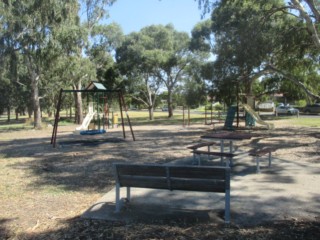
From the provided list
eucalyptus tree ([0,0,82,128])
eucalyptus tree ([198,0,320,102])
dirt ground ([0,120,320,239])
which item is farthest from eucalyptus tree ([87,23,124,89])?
dirt ground ([0,120,320,239])

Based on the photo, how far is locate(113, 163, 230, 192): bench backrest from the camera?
4.57 metres

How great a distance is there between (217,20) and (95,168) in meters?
19.9

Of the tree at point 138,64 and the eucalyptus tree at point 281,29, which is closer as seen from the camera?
the eucalyptus tree at point 281,29

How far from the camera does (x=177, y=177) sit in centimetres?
474

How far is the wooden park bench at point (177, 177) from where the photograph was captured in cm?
457

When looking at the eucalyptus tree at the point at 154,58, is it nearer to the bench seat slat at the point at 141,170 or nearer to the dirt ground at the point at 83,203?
the dirt ground at the point at 83,203

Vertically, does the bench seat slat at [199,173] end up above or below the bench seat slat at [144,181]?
above

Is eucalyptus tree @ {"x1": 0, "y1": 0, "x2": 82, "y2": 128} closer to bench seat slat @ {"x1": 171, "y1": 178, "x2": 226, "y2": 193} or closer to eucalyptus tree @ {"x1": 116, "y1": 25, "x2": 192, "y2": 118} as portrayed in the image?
eucalyptus tree @ {"x1": 116, "y1": 25, "x2": 192, "y2": 118}

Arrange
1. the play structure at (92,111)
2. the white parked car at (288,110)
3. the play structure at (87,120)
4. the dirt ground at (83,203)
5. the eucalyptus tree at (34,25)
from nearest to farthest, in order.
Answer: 1. the dirt ground at (83,203)
2. the play structure at (92,111)
3. the play structure at (87,120)
4. the eucalyptus tree at (34,25)
5. the white parked car at (288,110)

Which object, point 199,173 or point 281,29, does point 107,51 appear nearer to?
point 281,29

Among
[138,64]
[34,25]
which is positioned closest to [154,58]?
[138,64]

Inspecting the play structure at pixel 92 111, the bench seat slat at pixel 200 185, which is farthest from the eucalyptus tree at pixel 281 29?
the bench seat slat at pixel 200 185

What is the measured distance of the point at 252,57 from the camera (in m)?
16.6

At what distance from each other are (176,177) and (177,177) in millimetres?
13
